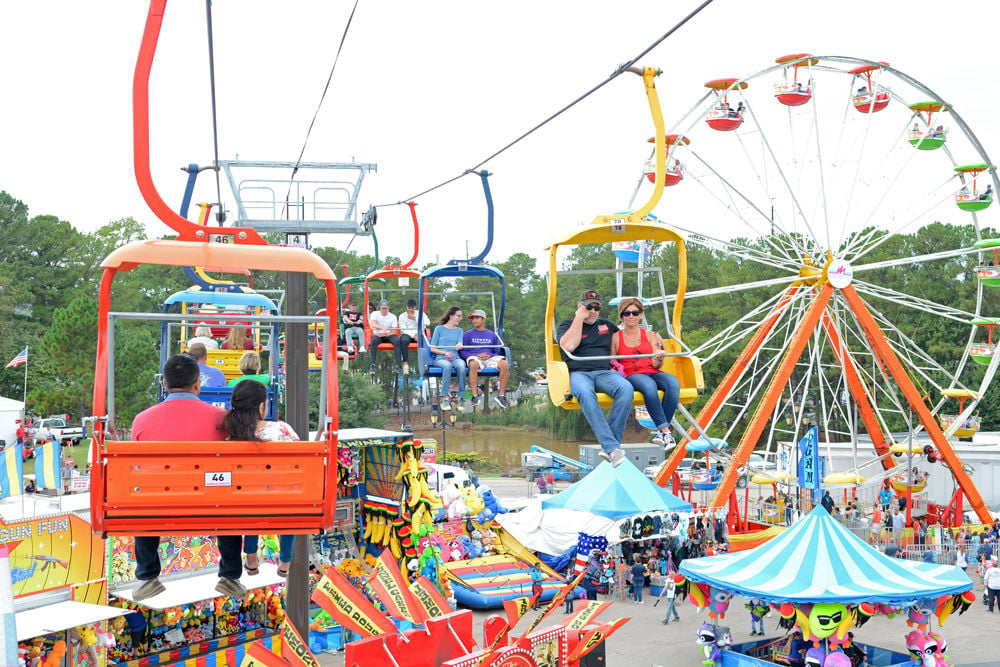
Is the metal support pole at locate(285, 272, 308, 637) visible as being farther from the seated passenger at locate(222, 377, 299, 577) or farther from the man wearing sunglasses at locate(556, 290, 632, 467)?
the man wearing sunglasses at locate(556, 290, 632, 467)

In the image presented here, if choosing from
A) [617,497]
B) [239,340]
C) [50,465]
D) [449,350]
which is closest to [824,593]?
[449,350]

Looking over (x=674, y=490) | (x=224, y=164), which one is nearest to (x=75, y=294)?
(x=674, y=490)

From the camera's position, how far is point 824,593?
1262 centimetres

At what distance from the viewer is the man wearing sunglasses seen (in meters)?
7.73

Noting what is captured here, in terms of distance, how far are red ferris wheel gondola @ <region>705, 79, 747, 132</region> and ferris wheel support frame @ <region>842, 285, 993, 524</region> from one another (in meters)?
3.56

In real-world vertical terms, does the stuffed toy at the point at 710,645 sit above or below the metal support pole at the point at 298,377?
below

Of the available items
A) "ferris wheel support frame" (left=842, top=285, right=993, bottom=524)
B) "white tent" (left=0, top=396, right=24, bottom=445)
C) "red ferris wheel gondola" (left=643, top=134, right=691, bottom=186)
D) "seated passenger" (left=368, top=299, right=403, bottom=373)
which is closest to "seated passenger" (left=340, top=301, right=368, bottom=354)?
"seated passenger" (left=368, top=299, right=403, bottom=373)

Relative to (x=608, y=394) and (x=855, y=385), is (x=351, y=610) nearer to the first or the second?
(x=608, y=394)

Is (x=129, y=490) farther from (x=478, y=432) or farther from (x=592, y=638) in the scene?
(x=478, y=432)

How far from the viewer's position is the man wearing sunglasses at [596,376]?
7.73 metres

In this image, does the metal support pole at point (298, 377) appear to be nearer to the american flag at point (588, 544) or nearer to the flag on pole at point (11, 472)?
the flag on pole at point (11, 472)

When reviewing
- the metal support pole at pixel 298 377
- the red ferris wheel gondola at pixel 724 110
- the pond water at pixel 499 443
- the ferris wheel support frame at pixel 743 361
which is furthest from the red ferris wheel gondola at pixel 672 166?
the pond water at pixel 499 443

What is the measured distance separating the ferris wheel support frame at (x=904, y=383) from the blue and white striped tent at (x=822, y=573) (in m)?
5.70

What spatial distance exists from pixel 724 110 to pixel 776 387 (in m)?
4.79
